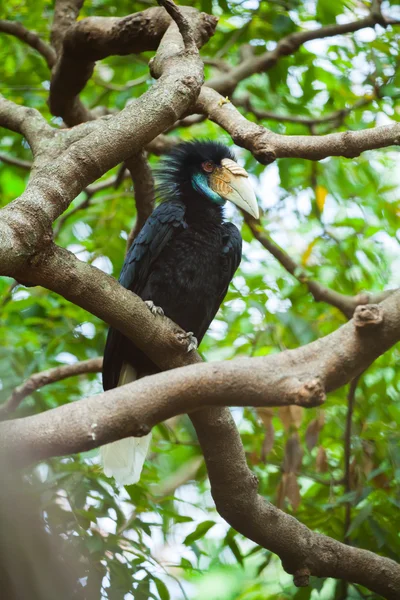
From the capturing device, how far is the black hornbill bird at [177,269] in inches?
155

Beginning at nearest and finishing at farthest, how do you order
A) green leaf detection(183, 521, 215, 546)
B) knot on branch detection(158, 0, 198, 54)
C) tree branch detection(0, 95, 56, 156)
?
knot on branch detection(158, 0, 198, 54), tree branch detection(0, 95, 56, 156), green leaf detection(183, 521, 215, 546)

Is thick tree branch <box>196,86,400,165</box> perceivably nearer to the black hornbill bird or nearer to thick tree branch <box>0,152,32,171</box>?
the black hornbill bird

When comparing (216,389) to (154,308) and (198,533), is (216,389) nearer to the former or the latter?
(154,308)

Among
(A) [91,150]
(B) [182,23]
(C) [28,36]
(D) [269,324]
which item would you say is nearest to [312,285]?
(D) [269,324]

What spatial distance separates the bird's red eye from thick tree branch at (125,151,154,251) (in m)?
0.42

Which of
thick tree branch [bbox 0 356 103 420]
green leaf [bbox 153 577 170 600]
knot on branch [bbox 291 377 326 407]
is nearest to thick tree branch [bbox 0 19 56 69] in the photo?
thick tree branch [bbox 0 356 103 420]

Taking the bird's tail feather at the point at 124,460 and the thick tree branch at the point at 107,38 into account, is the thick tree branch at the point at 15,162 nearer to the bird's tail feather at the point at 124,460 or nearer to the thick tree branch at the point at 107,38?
Result: the thick tree branch at the point at 107,38

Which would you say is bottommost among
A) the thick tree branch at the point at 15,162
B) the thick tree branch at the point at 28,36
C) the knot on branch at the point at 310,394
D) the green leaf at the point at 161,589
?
the green leaf at the point at 161,589

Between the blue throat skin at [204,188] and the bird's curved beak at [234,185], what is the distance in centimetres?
3

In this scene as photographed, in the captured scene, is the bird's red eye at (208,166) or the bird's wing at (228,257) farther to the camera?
the bird's red eye at (208,166)

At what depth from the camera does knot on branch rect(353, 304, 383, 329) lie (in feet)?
7.33

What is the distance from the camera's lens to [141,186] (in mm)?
4086

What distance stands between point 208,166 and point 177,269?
0.81 meters

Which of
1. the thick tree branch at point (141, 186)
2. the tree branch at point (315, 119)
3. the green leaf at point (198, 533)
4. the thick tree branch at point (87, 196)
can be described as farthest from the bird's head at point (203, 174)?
the green leaf at point (198, 533)
